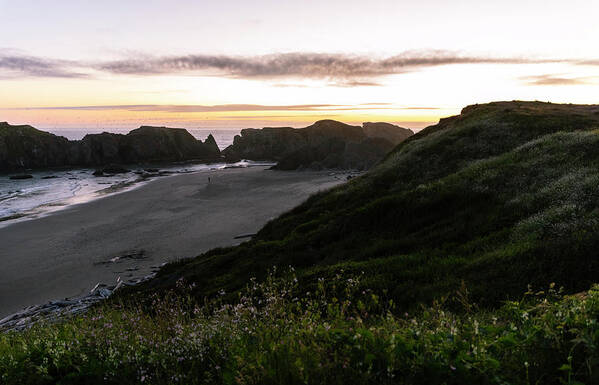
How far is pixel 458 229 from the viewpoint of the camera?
14.7 m

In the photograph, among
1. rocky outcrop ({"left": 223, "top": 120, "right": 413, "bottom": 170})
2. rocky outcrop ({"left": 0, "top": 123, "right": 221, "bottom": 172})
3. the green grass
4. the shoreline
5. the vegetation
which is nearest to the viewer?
the green grass

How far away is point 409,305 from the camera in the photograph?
31.6 ft

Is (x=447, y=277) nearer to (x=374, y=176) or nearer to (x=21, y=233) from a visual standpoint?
(x=374, y=176)

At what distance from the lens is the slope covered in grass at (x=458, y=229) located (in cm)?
1000

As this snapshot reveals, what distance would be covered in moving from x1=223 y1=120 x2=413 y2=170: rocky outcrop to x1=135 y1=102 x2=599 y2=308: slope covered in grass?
71352 mm

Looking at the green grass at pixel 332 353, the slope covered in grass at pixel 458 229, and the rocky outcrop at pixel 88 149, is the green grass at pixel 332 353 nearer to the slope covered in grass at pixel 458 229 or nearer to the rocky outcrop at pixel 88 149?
the slope covered in grass at pixel 458 229

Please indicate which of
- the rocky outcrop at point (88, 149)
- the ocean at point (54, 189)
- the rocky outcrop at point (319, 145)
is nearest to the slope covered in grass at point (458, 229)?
the ocean at point (54, 189)

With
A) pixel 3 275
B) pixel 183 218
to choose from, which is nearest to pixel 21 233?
pixel 3 275

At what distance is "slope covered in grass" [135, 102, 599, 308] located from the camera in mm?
10000

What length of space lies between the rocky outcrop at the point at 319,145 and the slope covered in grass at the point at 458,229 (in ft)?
234

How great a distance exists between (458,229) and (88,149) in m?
122

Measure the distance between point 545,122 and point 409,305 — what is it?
27.5 meters

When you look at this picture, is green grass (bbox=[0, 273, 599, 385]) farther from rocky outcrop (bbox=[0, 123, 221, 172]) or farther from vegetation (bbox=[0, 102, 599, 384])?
rocky outcrop (bbox=[0, 123, 221, 172])

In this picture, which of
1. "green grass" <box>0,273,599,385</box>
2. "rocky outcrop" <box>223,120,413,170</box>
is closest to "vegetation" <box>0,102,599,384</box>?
"green grass" <box>0,273,599,385</box>
